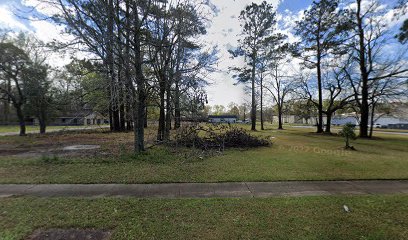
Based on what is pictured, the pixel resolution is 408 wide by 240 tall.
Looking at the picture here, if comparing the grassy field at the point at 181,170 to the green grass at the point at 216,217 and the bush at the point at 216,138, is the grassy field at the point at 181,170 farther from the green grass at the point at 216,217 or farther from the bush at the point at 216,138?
the bush at the point at 216,138

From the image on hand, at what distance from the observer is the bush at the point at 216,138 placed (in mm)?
11695

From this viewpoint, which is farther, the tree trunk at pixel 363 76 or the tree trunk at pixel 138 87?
the tree trunk at pixel 363 76

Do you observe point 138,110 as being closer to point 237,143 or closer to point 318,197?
point 237,143

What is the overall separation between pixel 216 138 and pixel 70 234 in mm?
9614

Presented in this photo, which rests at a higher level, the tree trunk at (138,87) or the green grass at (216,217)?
the tree trunk at (138,87)

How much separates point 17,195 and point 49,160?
368 cm

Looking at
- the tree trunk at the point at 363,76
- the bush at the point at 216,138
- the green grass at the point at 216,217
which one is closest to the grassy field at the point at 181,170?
the green grass at the point at 216,217

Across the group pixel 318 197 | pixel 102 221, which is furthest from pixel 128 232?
pixel 318 197

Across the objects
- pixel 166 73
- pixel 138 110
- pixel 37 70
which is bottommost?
pixel 138 110

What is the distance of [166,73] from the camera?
11242 millimetres

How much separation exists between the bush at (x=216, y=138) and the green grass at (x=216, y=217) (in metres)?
7.05

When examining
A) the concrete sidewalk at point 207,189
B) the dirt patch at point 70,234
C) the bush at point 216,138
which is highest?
the bush at point 216,138

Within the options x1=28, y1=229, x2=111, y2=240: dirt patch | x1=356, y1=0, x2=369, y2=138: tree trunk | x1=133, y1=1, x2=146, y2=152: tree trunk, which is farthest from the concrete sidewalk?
x1=356, y1=0, x2=369, y2=138: tree trunk

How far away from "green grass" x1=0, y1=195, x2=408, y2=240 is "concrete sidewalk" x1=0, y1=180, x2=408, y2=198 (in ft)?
1.22
